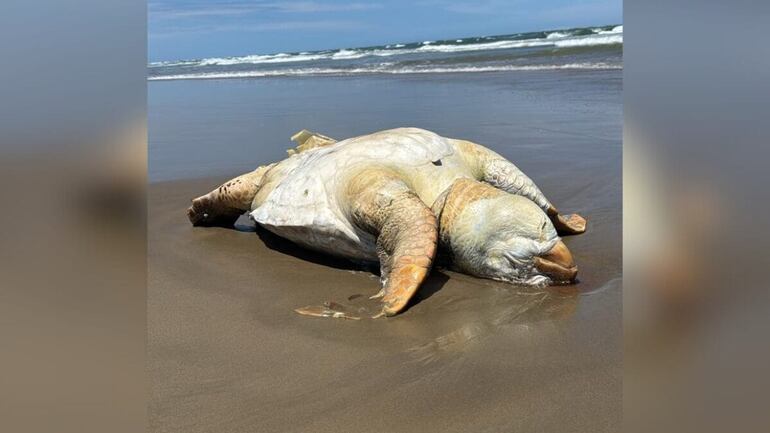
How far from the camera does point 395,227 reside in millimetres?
4379

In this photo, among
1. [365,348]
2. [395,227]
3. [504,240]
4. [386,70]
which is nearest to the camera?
[365,348]

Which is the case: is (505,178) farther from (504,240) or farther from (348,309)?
(348,309)

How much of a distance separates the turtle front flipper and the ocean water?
14295mm

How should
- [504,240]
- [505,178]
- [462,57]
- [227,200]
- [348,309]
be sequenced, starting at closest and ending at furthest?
[348,309], [504,240], [505,178], [227,200], [462,57]

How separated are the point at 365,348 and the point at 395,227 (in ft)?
4.18

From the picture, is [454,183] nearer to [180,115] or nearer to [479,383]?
[479,383]

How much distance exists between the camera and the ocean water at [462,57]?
2048 cm

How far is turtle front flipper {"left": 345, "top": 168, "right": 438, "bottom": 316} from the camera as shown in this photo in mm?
3920

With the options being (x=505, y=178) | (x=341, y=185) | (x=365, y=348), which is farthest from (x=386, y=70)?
(x=365, y=348)

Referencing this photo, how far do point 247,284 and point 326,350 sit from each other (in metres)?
1.36

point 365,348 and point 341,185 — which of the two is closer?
point 365,348

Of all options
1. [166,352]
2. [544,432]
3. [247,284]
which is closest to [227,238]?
[247,284]
